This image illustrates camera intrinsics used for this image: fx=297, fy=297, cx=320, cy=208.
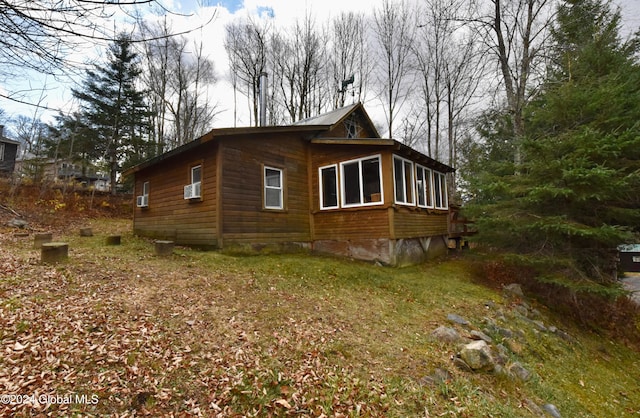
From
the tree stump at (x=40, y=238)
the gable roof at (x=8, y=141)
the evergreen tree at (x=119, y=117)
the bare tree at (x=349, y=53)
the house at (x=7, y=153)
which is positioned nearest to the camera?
the tree stump at (x=40, y=238)

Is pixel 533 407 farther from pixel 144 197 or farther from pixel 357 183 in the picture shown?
pixel 144 197

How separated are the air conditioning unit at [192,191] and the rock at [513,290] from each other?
Answer: 901cm

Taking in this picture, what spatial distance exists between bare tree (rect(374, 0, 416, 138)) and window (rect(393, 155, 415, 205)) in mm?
12421

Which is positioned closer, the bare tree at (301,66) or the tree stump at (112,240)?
the tree stump at (112,240)

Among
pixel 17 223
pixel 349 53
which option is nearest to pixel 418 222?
pixel 17 223

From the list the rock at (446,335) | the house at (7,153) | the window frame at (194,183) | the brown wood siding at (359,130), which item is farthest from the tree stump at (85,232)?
the house at (7,153)

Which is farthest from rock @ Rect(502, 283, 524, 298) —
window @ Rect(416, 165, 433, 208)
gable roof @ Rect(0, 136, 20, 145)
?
gable roof @ Rect(0, 136, 20, 145)

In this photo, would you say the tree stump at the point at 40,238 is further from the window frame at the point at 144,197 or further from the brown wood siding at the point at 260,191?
the brown wood siding at the point at 260,191

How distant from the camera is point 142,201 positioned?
39.5 ft

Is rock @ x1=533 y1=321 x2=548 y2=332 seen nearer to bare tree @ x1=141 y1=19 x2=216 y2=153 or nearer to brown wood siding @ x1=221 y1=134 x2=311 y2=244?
brown wood siding @ x1=221 y1=134 x2=311 y2=244

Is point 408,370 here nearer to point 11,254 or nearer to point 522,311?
point 522,311

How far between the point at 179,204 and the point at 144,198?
3.04 metres

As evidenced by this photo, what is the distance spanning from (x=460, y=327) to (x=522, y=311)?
283 cm

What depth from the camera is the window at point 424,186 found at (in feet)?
36.3
